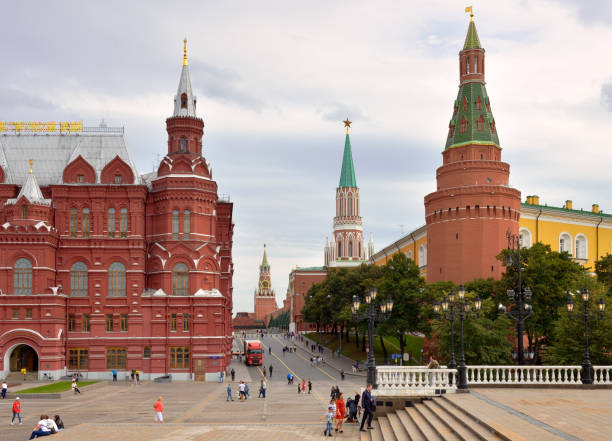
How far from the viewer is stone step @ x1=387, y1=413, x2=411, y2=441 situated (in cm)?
2866

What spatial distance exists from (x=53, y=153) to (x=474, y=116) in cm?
4697

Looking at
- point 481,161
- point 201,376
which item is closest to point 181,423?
point 201,376

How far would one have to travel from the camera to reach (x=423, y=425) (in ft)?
94.5

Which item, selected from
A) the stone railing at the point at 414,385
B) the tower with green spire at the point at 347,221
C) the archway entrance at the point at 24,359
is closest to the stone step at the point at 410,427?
the stone railing at the point at 414,385

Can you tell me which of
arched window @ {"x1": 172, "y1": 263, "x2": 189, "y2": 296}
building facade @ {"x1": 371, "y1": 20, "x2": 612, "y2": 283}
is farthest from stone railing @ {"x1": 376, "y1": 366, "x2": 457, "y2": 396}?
building facade @ {"x1": 371, "y1": 20, "x2": 612, "y2": 283}

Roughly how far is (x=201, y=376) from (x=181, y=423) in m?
33.3

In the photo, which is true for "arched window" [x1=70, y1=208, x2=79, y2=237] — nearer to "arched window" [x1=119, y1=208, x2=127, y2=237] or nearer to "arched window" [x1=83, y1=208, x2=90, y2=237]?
"arched window" [x1=83, y1=208, x2=90, y2=237]

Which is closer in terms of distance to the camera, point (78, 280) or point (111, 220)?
point (78, 280)

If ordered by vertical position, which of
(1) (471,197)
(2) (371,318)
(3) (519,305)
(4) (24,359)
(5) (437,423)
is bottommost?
(4) (24,359)

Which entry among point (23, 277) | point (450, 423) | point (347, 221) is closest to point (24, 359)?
point (23, 277)

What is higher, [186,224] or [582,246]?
[186,224]

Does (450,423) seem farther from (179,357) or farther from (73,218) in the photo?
(73,218)

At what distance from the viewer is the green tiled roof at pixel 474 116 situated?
281ft

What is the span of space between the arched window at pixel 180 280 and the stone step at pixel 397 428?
138 feet
